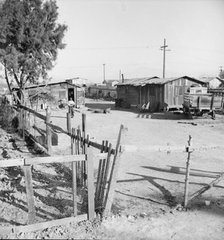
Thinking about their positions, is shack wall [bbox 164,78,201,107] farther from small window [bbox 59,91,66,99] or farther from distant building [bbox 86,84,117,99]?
distant building [bbox 86,84,117,99]

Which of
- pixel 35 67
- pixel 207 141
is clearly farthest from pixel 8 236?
pixel 35 67

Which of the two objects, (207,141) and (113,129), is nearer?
(207,141)

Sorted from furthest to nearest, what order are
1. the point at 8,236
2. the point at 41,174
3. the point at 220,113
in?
the point at 220,113
the point at 41,174
the point at 8,236

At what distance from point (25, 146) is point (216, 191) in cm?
717

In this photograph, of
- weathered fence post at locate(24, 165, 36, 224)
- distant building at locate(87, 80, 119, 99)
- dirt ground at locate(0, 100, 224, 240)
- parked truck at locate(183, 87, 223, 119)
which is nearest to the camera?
weathered fence post at locate(24, 165, 36, 224)

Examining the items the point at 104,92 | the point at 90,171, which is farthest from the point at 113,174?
the point at 104,92

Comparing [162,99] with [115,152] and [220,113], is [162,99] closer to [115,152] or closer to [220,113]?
[220,113]

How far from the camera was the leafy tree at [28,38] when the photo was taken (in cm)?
1661

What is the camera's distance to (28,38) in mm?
17406

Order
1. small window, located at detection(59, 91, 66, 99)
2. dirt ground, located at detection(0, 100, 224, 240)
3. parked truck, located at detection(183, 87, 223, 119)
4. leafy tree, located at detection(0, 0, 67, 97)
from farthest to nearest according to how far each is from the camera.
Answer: small window, located at detection(59, 91, 66, 99) < parked truck, located at detection(183, 87, 223, 119) < leafy tree, located at detection(0, 0, 67, 97) < dirt ground, located at detection(0, 100, 224, 240)

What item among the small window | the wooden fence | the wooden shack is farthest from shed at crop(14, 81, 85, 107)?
the wooden fence

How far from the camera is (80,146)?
5551 millimetres

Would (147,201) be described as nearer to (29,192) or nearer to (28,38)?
(29,192)

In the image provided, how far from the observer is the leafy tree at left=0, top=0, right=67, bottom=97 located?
54.5ft
